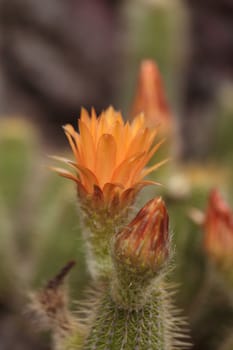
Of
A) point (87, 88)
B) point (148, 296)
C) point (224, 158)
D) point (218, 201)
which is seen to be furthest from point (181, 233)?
point (87, 88)

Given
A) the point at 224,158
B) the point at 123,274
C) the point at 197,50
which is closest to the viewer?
the point at 123,274

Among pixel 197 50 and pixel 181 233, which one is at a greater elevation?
pixel 197 50

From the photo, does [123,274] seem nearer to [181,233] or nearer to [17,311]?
[181,233]

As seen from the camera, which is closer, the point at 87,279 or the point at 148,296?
the point at 148,296

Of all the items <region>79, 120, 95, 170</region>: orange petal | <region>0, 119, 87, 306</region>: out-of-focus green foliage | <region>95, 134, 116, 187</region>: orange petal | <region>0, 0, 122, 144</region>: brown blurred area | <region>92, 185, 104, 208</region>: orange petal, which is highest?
<region>0, 0, 122, 144</region>: brown blurred area

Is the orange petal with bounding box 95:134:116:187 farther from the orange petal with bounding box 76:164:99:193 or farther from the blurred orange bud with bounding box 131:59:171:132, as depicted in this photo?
the blurred orange bud with bounding box 131:59:171:132

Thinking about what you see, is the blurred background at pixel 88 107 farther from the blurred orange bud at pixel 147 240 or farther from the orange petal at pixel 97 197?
the blurred orange bud at pixel 147 240

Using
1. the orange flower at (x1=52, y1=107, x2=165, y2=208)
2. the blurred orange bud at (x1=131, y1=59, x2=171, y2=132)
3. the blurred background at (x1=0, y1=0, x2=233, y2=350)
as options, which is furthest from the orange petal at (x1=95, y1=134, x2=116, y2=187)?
the blurred orange bud at (x1=131, y1=59, x2=171, y2=132)
